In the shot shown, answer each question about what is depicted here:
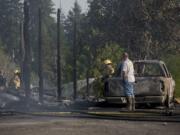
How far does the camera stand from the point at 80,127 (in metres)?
13.4

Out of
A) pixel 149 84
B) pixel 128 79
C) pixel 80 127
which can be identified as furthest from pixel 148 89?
pixel 80 127

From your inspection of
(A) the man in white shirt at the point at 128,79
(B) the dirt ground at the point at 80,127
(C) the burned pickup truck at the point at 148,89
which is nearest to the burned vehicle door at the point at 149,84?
(C) the burned pickup truck at the point at 148,89

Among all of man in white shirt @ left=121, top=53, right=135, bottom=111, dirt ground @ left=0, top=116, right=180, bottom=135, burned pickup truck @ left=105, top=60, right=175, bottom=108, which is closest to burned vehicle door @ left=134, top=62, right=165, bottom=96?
burned pickup truck @ left=105, top=60, right=175, bottom=108

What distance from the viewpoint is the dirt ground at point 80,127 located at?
41.3ft

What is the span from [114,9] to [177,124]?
23.6 metres

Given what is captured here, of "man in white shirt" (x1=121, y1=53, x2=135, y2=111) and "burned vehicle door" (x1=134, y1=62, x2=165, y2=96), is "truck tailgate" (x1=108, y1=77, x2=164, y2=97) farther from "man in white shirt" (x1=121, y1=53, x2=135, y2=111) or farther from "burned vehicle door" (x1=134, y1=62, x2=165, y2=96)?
"man in white shirt" (x1=121, y1=53, x2=135, y2=111)

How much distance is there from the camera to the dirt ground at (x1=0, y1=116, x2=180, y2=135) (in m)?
12.6

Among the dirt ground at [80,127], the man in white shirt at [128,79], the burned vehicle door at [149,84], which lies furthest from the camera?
the burned vehicle door at [149,84]

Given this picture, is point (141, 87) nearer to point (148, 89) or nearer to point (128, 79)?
point (148, 89)

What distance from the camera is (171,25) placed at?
36.6 meters

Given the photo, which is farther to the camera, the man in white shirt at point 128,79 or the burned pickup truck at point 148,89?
the burned pickup truck at point 148,89

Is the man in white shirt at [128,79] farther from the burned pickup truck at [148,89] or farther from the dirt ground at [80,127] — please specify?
the dirt ground at [80,127]

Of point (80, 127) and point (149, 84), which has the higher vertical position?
point (149, 84)

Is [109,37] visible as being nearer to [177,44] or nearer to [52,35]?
[177,44]
